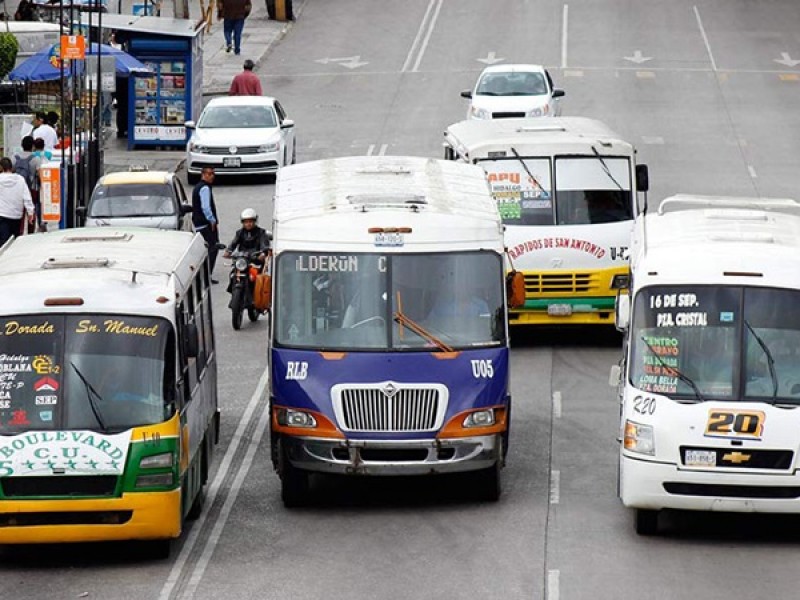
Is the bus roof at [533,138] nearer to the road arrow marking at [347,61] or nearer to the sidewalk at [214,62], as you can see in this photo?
the sidewalk at [214,62]

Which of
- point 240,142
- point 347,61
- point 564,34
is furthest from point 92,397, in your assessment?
point 564,34

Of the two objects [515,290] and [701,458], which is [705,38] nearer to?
[515,290]

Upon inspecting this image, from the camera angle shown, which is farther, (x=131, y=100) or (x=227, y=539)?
(x=131, y=100)

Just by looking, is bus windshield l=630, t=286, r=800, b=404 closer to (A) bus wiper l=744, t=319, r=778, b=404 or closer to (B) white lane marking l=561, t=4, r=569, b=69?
(A) bus wiper l=744, t=319, r=778, b=404

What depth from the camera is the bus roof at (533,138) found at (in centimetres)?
2555

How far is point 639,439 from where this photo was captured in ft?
53.9

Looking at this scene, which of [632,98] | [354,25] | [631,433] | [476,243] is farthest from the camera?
[354,25]

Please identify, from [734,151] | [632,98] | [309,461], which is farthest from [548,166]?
[632,98]

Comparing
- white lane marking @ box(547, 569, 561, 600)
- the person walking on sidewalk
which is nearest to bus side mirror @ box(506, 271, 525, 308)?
white lane marking @ box(547, 569, 561, 600)

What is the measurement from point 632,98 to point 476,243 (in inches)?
1148

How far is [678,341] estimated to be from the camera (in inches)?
664

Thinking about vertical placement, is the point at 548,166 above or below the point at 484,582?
above

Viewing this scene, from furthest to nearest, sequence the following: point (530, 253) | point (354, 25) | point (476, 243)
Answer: point (354, 25) → point (530, 253) → point (476, 243)

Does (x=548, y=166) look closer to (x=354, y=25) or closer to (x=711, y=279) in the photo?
(x=711, y=279)
